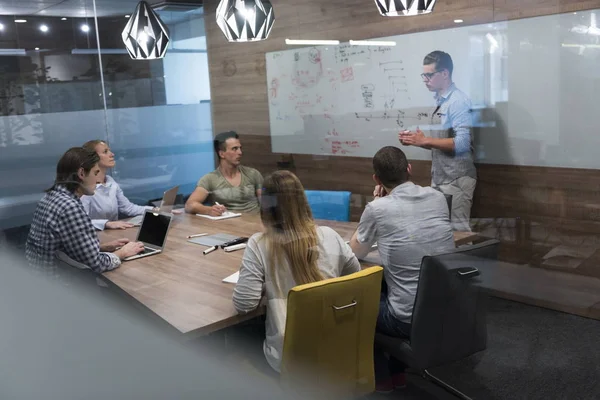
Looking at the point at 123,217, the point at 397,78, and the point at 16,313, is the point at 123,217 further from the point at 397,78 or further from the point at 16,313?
the point at 16,313

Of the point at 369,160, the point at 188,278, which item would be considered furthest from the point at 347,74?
the point at 188,278

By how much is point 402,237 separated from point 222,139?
133 cm

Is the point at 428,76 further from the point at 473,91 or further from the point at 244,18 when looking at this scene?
the point at 244,18

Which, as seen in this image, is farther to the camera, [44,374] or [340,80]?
[340,80]

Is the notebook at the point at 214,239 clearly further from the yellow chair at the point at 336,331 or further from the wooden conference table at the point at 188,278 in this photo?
the yellow chair at the point at 336,331

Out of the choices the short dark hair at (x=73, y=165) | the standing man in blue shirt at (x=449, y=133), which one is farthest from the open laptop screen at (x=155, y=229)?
the standing man in blue shirt at (x=449, y=133)

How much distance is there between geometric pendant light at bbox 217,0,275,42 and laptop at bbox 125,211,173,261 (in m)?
0.77

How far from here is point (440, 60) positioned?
305cm

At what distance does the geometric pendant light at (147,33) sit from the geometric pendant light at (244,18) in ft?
0.75

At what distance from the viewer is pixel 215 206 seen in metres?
2.71

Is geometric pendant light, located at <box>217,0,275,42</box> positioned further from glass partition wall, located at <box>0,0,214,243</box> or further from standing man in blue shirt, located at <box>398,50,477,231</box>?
standing man in blue shirt, located at <box>398,50,477,231</box>

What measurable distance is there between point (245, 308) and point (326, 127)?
1.95 metres

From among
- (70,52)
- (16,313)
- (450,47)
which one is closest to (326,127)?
(450,47)

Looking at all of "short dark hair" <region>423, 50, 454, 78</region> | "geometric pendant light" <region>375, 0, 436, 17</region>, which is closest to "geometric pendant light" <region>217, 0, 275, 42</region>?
"geometric pendant light" <region>375, 0, 436, 17</region>
